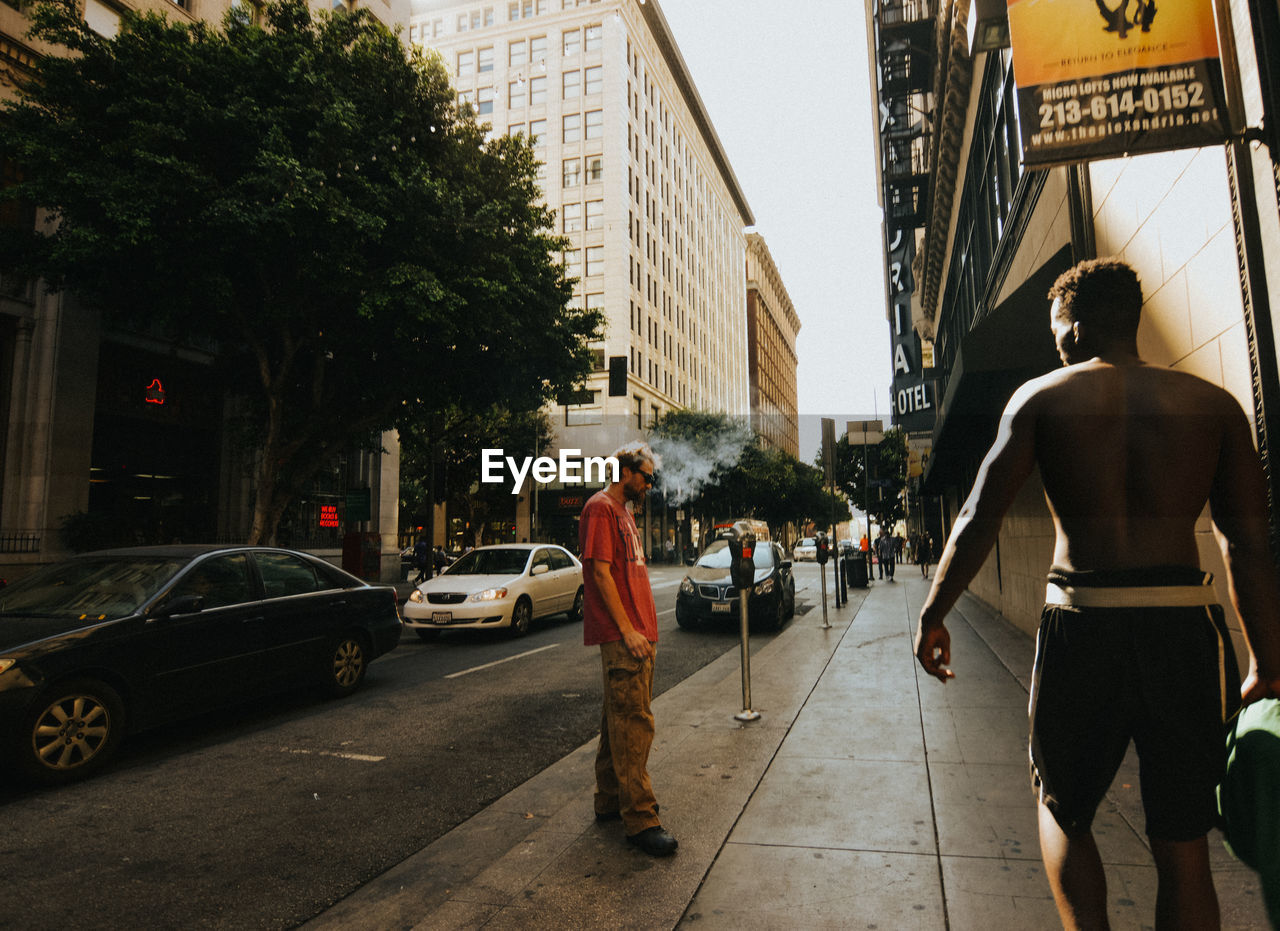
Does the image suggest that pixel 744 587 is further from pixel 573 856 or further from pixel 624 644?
pixel 573 856

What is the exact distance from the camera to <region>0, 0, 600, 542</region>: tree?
13281 millimetres

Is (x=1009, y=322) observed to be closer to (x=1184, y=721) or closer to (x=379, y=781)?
(x=1184, y=721)

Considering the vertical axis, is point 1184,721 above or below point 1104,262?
below

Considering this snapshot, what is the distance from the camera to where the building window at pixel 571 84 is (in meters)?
51.4

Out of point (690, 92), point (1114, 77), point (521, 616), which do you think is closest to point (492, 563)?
point (521, 616)

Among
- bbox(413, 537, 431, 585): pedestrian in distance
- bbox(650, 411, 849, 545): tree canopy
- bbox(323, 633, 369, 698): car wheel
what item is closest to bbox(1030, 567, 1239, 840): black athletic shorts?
bbox(323, 633, 369, 698): car wheel

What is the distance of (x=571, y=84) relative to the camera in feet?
169

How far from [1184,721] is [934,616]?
0.61 meters

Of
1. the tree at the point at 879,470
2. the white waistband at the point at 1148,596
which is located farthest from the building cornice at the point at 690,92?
the white waistband at the point at 1148,596

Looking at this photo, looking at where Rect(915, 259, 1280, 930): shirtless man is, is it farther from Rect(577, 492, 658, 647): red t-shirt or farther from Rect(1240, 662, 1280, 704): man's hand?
Rect(577, 492, 658, 647): red t-shirt

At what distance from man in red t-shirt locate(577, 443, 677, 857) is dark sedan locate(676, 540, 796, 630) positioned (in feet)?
27.5

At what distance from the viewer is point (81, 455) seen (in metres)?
16.6

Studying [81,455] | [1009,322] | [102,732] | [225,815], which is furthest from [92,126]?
[1009,322]

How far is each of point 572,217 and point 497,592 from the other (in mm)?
43503
